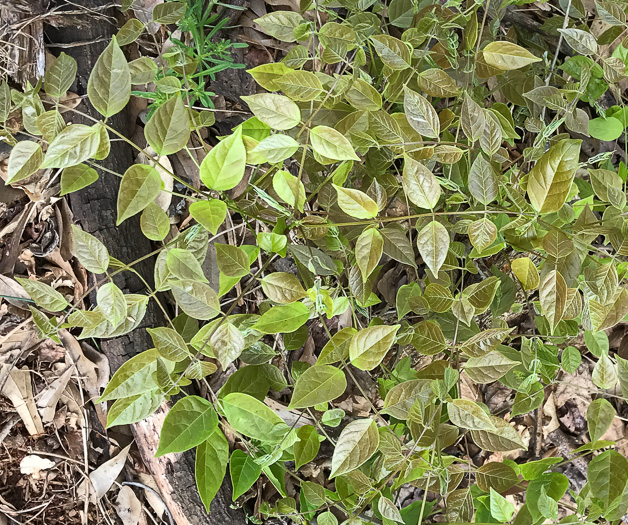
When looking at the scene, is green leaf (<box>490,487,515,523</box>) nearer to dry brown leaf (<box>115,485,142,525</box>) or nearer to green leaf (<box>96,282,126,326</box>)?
green leaf (<box>96,282,126,326</box>)

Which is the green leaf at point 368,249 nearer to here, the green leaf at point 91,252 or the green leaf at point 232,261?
the green leaf at point 232,261

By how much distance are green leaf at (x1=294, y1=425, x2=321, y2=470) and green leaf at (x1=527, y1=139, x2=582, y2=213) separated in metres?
0.50

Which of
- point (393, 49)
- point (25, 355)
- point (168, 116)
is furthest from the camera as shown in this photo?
point (25, 355)

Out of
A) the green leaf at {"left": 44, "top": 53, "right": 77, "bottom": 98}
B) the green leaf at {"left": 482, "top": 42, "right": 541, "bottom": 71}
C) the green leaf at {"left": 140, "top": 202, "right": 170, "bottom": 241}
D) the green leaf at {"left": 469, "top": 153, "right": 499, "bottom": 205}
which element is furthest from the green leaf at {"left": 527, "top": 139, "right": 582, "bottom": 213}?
the green leaf at {"left": 44, "top": 53, "right": 77, "bottom": 98}

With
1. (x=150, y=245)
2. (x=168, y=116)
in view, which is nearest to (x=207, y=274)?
(x=150, y=245)

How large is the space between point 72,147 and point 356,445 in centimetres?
53

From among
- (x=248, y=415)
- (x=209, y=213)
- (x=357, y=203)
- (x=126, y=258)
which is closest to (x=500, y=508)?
(x=248, y=415)

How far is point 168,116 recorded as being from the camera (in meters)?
0.59

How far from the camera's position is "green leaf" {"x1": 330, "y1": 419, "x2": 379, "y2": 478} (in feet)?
2.09

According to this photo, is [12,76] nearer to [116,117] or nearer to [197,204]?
[116,117]

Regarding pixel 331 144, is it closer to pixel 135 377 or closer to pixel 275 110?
pixel 275 110

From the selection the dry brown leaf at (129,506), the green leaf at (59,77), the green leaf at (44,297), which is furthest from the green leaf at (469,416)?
the dry brown leaf at (129,506)

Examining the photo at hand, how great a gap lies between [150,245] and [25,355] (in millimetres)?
522

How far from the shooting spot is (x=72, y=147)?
0.56m
